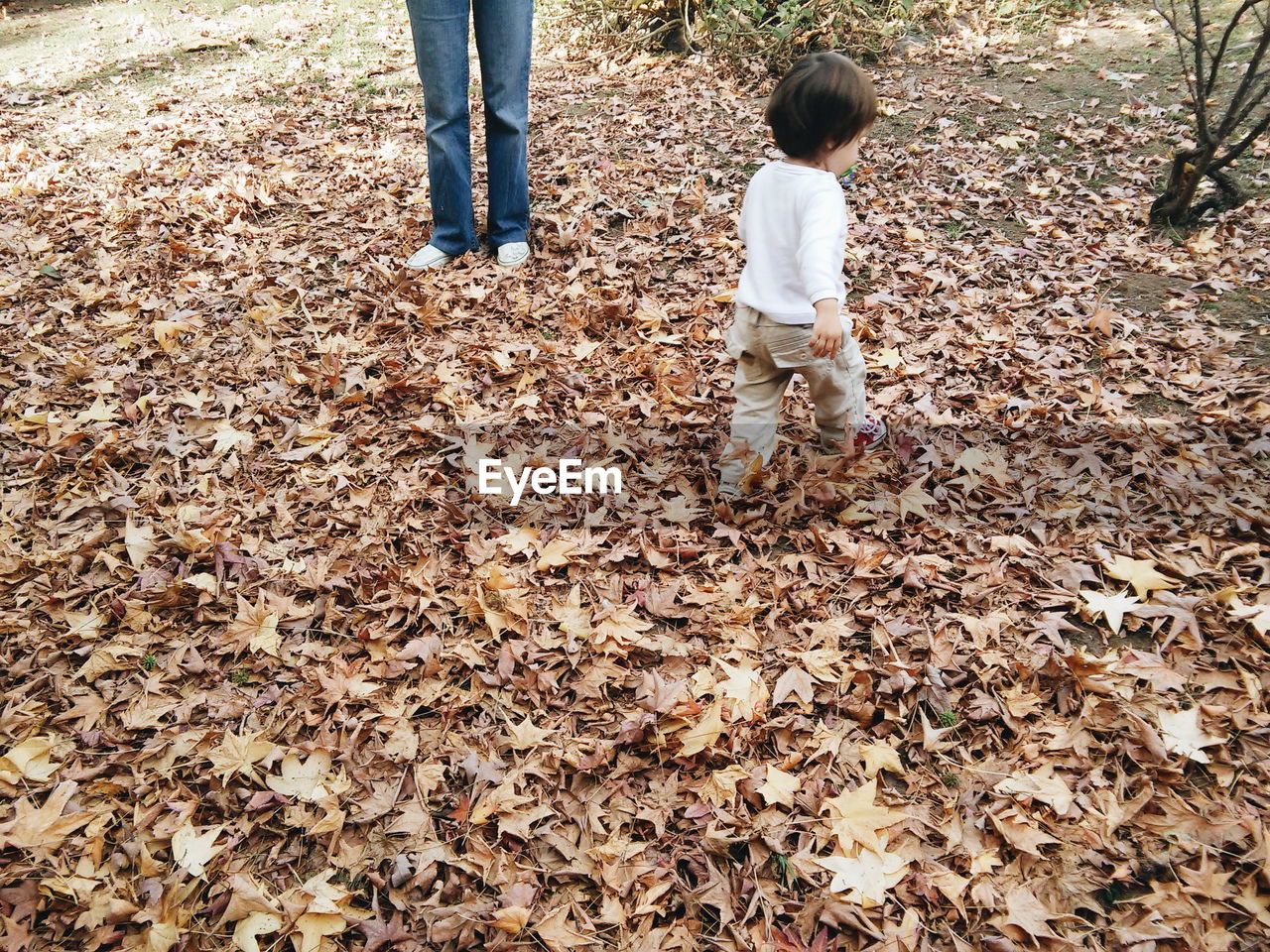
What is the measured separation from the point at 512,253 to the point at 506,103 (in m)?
0.79

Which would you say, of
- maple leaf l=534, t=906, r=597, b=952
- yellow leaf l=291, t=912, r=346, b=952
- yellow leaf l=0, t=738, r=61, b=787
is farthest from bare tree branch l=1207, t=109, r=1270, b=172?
yellow leaf l=0, t=738, r=61, b=787

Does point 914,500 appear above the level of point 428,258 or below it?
below

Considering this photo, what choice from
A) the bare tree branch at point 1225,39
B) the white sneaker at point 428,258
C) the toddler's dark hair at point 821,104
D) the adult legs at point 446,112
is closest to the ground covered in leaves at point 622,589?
the white sneaker at point 428,258

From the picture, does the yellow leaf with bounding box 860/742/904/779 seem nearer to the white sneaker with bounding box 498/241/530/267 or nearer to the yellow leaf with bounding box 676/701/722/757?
the yellow leaf with bounding box 676/701/722/757

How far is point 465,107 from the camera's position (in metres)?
4.09

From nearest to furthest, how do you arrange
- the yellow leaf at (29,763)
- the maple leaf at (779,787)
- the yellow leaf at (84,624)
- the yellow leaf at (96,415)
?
the maple leaf at (779,787), the yellow leaf at (29,763), the yellow leaf at (84,624), the yellow leaf at (96,415)

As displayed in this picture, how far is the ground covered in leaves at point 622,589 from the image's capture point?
2.04 meters

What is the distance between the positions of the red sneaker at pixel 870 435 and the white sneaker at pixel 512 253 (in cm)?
228

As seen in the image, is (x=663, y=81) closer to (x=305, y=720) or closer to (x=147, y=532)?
(x=147, y=532)

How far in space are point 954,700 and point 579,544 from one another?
141 centimetres

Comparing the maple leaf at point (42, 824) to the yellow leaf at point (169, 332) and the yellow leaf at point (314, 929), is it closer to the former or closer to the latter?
the yellow leaf at point (314, 929)

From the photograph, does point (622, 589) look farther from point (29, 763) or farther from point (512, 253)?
point (512, 253)

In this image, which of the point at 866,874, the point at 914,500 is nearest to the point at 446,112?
the point at 914,500

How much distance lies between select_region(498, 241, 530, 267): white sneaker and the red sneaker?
228cm
